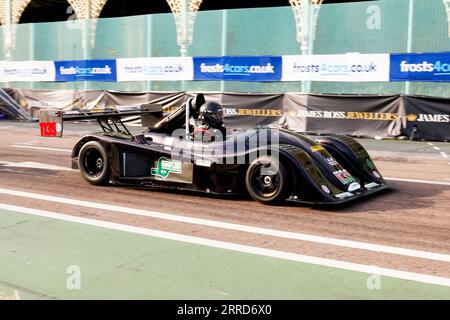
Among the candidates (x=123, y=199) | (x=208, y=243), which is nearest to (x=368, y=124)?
(x=123, y=199)

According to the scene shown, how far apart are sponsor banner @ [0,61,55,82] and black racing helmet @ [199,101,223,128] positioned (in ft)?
56.6

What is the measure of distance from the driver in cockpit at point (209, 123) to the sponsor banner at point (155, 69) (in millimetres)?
11926

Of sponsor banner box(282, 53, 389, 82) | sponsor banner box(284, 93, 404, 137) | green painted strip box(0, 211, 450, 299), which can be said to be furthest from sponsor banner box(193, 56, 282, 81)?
green painted strip box(0, 211, 450, 299)

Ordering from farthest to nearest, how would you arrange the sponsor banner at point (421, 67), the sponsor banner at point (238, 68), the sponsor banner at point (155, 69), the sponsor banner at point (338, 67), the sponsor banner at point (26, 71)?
the sponsor banner at point (26, 71) → the sponsor banner at point (155, 69) → the sponsor banner at point (238, 68) → the sponsor banner at point (338, 67) → the sponsor banner at point (421, 67)

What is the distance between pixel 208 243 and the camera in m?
5.87

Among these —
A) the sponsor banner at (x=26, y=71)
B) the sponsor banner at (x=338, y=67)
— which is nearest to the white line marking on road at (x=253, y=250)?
the sponsor banner at (x=338, y=67)

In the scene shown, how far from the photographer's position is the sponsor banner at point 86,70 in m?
22.3

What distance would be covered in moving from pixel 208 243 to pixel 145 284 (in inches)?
51.1

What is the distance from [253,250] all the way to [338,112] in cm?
1144

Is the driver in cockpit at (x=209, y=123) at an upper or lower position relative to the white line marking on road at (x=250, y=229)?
upper

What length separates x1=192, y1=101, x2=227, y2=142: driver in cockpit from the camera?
827cm

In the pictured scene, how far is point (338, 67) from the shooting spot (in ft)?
56.2

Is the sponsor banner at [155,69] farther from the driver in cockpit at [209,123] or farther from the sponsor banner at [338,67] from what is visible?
the driver in cockpit at [209,123]
